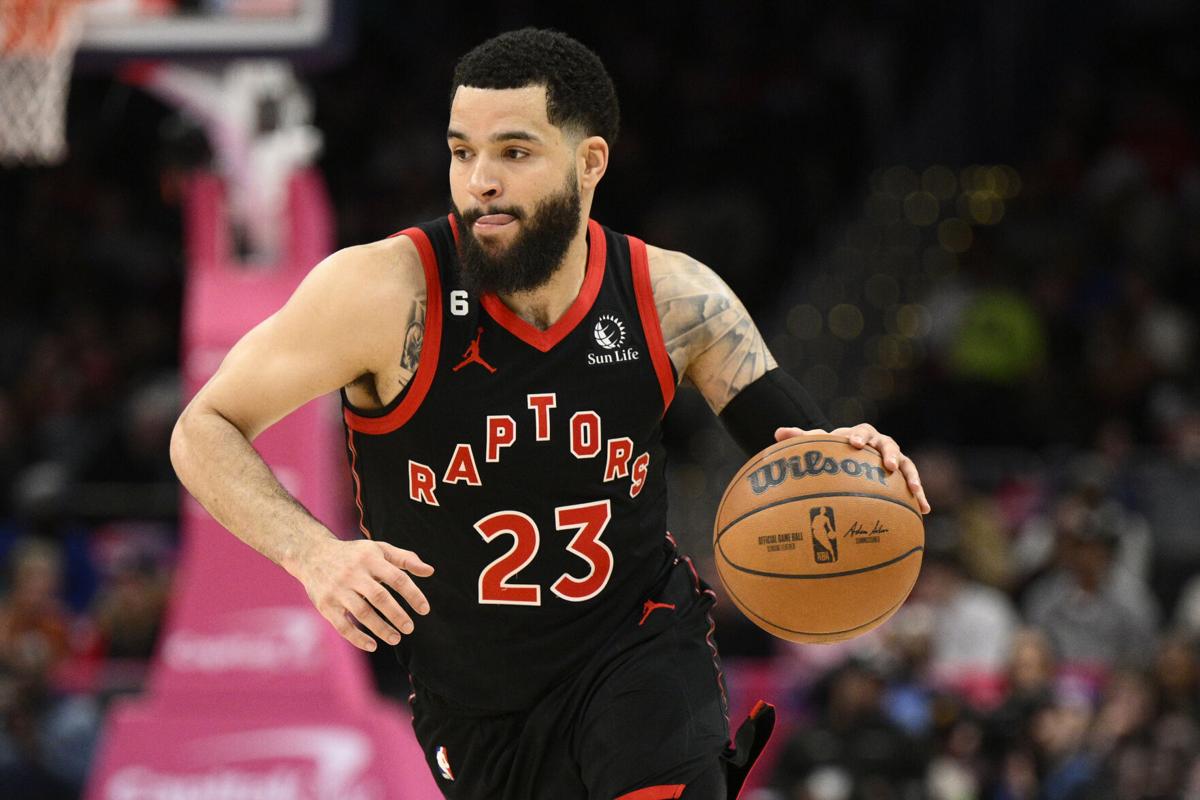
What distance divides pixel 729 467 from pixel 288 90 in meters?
4.06

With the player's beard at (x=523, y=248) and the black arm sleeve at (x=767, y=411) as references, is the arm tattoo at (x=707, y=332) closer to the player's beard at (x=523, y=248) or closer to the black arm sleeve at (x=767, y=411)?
the black arm sleeve at (x=767, y=411)

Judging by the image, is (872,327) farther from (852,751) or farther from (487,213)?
(487,213)

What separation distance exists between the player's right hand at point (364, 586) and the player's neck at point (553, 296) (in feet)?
2.96

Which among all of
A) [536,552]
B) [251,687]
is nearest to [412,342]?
[536,552]

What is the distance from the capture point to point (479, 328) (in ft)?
13.0

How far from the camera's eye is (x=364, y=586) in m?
3.19

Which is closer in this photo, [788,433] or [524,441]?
[524,441]

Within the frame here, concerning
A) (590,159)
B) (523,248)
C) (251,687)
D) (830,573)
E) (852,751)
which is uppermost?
(590,159)

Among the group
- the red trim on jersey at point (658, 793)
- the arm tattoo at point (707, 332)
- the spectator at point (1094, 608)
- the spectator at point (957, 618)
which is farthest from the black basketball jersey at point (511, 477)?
the spectator at point (1094, 608)

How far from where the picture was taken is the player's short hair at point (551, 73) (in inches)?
153

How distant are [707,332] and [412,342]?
0.76m

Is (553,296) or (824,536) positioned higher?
(553,296)

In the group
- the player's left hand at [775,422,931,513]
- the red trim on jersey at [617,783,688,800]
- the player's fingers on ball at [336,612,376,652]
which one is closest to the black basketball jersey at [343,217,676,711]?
the red trim on jersey at [617,783,688,800]

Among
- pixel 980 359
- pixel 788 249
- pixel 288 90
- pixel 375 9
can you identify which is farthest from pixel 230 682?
pixel 375 9
